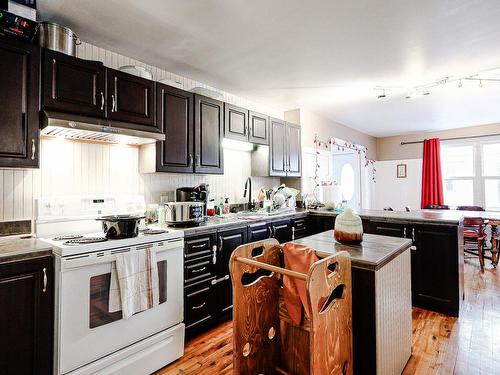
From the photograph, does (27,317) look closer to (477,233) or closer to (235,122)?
(235,122)

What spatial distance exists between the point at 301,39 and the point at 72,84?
73.7 inches

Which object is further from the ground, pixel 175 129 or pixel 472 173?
pixel 175 129

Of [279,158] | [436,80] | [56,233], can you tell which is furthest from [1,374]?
[436,80]

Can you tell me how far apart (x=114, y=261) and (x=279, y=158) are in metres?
2.74

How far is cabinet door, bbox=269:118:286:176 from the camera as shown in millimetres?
3839

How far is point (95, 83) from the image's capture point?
204 cm

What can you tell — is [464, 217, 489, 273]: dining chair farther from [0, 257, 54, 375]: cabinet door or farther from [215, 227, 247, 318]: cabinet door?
[0, 257, 54, 375]: cabinet door

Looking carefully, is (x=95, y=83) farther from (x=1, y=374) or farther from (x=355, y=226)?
(x=355, y=226)

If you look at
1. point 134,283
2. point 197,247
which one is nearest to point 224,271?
point 197,247

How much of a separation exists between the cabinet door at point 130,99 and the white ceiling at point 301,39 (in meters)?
0.38

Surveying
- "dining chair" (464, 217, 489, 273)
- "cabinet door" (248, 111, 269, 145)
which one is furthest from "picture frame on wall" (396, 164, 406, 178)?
"cabinet door" (248, 111, 269, 145)

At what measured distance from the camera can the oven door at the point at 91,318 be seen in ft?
5.08

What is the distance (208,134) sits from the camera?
2951mm

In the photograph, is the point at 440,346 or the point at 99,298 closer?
the point at 99,298
